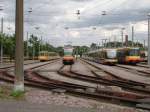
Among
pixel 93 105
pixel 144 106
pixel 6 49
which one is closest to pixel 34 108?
pixel 93 105

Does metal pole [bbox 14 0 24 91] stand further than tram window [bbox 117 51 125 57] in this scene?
No

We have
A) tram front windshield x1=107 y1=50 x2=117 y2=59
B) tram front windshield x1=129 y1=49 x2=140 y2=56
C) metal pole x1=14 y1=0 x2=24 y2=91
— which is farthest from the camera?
tram front windshield x1=129 y1=49 x2=140 y2=56

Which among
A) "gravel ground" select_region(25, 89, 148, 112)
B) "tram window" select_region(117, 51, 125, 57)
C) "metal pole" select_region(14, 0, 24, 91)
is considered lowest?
"gravel ground" select_region(25, 89, 148, 112)

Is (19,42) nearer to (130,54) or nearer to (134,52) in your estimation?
(130,54)

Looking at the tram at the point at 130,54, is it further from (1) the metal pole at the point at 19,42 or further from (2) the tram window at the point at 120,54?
(1) the metal pole at the point at 19,42

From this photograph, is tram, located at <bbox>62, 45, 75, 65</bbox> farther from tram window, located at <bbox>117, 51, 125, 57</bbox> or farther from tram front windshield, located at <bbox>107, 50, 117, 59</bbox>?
tram window, located at <bbox>117, 51, 125, 57</bbox>

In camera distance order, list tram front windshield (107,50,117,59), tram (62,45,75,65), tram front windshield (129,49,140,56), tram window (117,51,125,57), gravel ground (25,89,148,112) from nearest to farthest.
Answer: gravel ground (25,89,148,112)
tram (62,45,75,65)
tram front windshield (107,50,117,59)
tram front windshield (129,49,140,56)
tram window (117,51,125,57)

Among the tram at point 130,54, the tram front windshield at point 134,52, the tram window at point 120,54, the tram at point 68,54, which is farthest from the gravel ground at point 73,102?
the tram window at point 120,54

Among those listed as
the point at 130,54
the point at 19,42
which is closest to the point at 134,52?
the point at 130,54

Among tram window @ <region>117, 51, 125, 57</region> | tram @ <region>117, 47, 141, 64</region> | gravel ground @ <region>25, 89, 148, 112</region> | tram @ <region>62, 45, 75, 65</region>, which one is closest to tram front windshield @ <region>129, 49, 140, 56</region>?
tram @ <region>117, 47, 141, 64</region>

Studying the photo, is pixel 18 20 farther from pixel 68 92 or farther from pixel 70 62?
pixel 70 62

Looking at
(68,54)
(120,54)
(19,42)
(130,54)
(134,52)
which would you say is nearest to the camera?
(19,42)

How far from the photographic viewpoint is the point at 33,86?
73.1 ft

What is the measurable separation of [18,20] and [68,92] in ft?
12.7
